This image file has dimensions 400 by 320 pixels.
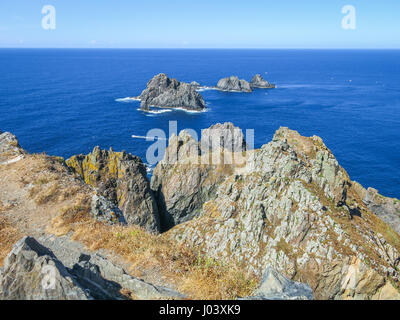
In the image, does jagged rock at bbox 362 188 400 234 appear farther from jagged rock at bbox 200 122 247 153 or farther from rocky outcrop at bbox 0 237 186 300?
rocky outcrop at bbox 0 237 186 300

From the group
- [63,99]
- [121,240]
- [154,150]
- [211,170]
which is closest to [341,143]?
[154,150]

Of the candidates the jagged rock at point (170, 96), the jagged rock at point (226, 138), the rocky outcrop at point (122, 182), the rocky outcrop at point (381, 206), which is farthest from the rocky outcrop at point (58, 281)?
the jagged rock at point (170, 96)

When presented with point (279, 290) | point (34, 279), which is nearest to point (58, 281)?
point (34, 279)

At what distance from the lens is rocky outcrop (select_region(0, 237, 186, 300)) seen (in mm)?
9172

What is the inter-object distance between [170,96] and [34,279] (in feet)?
452

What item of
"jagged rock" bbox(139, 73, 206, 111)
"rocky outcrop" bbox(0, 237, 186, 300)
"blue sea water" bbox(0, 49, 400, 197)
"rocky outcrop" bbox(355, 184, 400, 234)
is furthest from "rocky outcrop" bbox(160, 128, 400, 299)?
"jagged rock" bbox(139, 73, 206, 111)

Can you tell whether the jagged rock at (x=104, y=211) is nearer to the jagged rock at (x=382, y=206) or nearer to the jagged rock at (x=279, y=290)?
the jagged rock at (x=279, y=290)

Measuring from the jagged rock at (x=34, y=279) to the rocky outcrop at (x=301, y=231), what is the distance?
13669 mm

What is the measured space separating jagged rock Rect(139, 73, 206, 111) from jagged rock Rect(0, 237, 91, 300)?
128 metres

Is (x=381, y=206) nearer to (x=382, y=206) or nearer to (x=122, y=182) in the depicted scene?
(x=382, y=206)

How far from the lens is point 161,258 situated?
584 inches

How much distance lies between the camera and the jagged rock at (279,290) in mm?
10289

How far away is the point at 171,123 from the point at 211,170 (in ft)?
241
